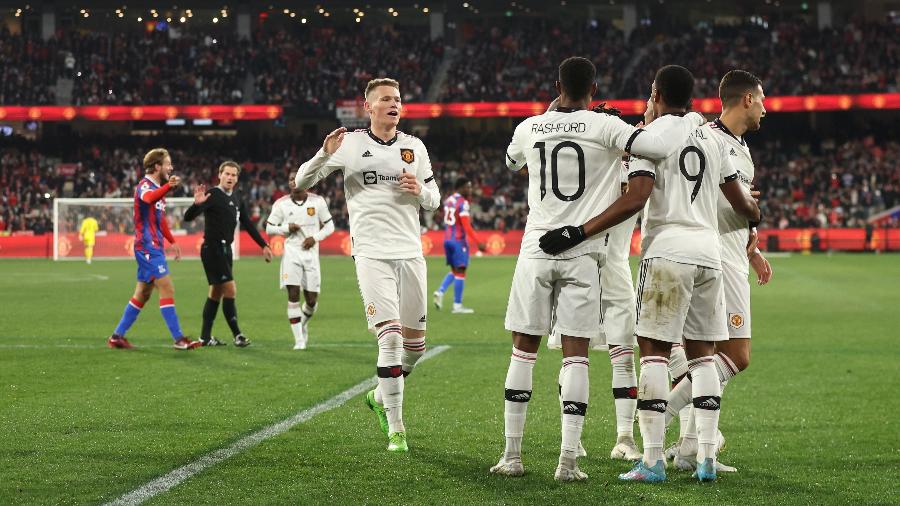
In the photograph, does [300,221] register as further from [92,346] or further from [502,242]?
[502,242]

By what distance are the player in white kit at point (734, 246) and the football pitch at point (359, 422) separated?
414 millimetres

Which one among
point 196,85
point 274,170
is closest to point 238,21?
point 196,85

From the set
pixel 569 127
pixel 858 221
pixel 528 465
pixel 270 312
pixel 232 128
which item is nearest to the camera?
pixel 569 127

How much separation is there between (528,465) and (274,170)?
48833mm

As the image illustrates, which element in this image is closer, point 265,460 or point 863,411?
point 265,460

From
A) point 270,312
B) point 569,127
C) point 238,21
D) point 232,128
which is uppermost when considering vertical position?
point 238,21

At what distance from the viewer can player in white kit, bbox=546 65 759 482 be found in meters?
5.96

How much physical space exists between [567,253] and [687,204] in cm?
67

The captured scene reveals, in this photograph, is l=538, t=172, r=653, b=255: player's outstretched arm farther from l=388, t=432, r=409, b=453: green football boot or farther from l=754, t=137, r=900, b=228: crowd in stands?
l=754, t=137, r=900, b=228: crowd in stands

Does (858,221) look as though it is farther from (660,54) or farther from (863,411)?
(863,411)

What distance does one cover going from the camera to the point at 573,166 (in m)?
6.04

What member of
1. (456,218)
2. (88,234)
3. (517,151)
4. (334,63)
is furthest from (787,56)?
(517,151)

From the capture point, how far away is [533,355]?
6176 millimetres

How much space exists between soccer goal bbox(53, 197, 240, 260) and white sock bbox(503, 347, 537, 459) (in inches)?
1378
